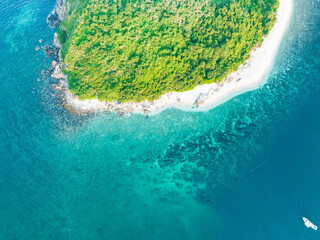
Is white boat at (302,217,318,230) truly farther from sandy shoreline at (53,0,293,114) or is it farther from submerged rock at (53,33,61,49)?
submerged rock at (53,33,61,49)

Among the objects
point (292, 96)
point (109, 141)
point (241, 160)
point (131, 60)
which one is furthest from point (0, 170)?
point (292, 96)

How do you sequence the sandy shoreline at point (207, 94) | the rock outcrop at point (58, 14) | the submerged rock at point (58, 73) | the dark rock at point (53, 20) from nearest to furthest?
the sandy shoreline at point (207, 94), the submerged rock at point (58, 73), the rock outcrop at point (58, 14), the dark rock at point (53, 20)

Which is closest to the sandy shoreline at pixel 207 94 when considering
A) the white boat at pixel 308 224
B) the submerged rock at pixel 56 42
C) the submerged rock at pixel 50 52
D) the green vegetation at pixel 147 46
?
the green vegetation at pixel 147 46

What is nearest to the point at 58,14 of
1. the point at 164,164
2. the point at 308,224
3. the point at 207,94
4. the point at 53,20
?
the point at 53,20

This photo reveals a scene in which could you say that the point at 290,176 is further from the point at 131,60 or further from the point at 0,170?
the point at 0,170

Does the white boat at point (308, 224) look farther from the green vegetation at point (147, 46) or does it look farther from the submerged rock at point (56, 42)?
the submerged rock at point (56, 42)
